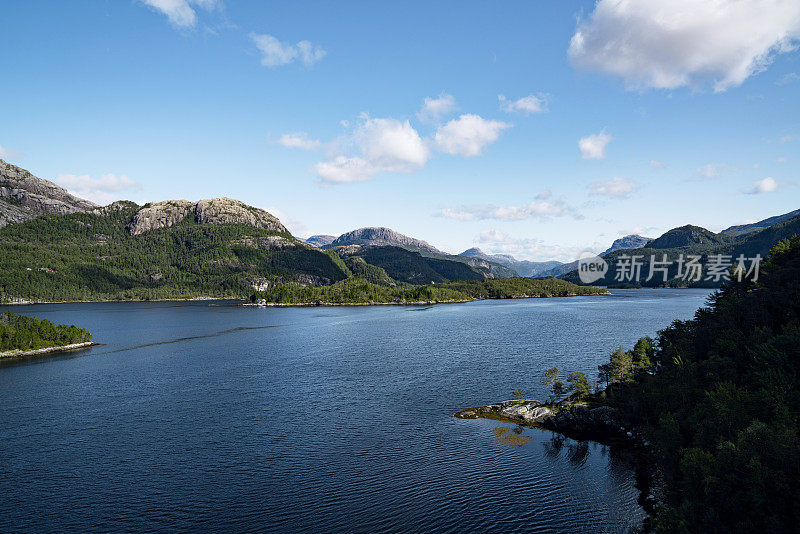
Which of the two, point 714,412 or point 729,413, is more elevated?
point 729,413

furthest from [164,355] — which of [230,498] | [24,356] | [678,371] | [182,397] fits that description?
[678,371]

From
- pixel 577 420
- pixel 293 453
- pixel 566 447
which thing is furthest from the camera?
pixel 577 420

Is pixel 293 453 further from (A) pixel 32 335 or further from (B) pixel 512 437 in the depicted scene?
(A) pixel 32 335

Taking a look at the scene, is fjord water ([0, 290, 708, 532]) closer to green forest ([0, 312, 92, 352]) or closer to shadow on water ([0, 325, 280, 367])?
shadow on water ([0, 325, 280, 367])

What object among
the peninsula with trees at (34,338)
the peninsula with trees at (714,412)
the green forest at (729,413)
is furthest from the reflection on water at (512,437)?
the peninsula with trees at (34,338)

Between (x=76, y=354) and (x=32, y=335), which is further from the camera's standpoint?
(x=32, y=335)

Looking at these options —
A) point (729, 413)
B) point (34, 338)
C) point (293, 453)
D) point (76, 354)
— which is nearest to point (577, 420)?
point (729, 413)

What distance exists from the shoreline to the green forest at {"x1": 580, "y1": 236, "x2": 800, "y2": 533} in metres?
157

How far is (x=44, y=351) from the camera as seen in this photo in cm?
13338

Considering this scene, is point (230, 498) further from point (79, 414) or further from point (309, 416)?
point (79, 414)

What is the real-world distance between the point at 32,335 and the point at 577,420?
15838cm

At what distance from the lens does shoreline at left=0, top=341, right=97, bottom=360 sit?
125 meters

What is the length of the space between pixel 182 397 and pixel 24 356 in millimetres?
82541

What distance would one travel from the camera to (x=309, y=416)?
70.6 metres
